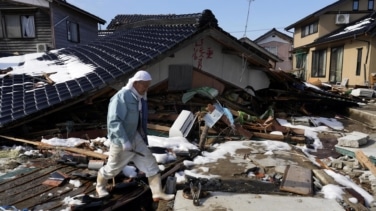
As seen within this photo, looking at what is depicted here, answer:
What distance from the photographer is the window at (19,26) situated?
18.8m

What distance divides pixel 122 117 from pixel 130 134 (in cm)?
29

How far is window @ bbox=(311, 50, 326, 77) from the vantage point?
2248 cm

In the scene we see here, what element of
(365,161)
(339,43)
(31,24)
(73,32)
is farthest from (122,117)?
(73,32)

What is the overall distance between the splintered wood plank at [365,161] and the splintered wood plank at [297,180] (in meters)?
1.29

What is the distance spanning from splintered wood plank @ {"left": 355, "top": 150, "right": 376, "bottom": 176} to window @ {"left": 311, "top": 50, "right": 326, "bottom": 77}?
18.1m

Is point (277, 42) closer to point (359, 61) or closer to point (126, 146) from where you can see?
point (359, 61)

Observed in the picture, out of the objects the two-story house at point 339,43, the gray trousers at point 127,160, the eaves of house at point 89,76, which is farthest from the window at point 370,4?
the gray trousers at point 127,160

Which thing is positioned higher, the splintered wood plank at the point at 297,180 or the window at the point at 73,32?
the window at the point at 73,32

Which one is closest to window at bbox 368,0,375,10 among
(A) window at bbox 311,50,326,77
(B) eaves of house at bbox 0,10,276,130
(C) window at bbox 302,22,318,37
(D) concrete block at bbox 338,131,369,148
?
(C) window at bbox 302,22,318,37

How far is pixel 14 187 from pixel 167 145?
274cm

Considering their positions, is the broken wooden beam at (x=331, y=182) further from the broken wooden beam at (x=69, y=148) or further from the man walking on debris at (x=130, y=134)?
the broken wooden beam at (x=69, y=148)

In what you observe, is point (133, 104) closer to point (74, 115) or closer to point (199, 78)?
point (74, 115)

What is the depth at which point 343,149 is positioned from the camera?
652 cm

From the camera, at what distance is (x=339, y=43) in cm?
1959
